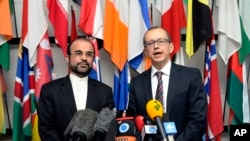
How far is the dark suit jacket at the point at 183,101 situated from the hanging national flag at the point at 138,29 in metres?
0.71

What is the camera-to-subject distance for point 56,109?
2.32 m

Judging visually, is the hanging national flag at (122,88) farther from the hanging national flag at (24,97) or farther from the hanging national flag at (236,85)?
the hanging national flag at (236,85)

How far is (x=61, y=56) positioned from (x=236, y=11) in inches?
62.1

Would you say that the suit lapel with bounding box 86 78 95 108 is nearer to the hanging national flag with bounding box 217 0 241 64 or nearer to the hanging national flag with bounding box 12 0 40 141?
the hanging national flag with bounding box 12 0 40 141

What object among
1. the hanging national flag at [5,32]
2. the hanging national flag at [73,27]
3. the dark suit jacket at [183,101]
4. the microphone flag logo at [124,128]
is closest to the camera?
the microphone flag logo at [124,128]

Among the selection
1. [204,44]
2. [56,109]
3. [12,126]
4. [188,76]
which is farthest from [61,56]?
[188,76]

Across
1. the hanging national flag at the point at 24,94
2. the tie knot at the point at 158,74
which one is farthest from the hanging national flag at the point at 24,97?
the tie knot at the point at 158,74

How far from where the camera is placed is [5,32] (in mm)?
2947

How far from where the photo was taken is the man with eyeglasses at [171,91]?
2.05 meters

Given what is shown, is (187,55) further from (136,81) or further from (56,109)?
(56,109)

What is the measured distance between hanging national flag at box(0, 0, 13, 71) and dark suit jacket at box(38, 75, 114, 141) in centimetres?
83

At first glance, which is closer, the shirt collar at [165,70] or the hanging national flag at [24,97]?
the shirt collar at [165,70]

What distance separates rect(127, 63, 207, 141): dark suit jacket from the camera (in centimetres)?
201

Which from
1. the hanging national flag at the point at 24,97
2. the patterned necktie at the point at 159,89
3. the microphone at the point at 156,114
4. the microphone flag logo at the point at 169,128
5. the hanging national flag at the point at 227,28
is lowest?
the hanging national flag at the point at 24,97
